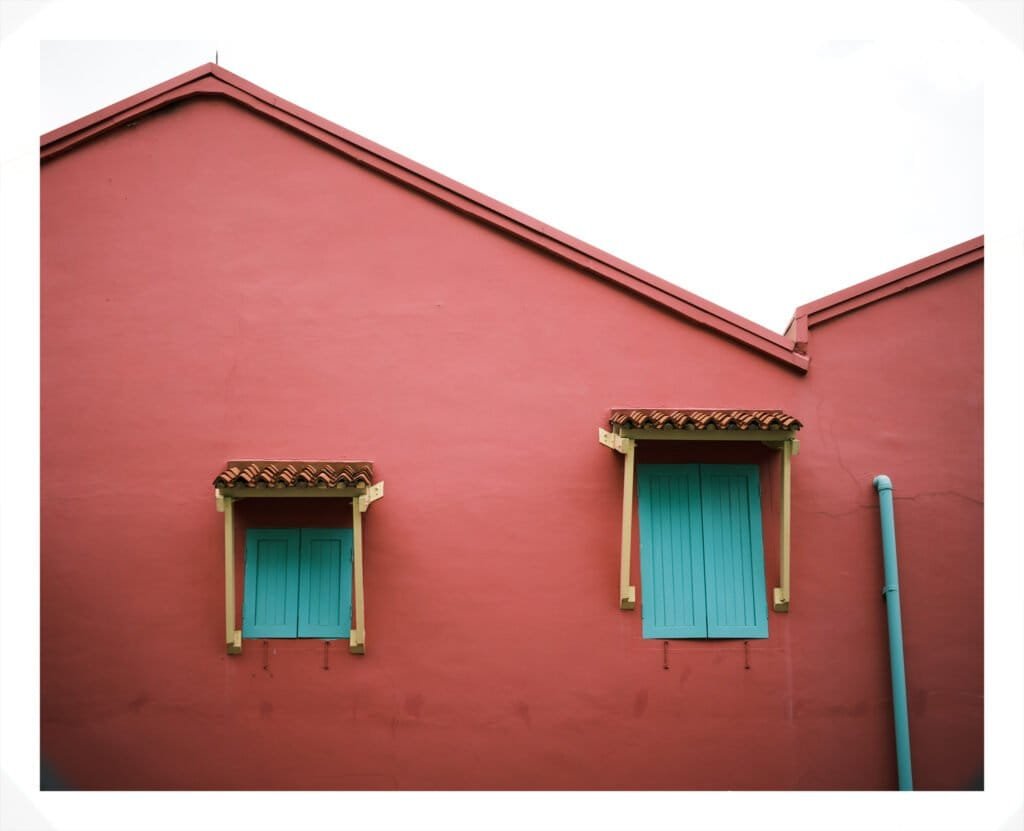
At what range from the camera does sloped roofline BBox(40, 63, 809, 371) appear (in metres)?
7.62

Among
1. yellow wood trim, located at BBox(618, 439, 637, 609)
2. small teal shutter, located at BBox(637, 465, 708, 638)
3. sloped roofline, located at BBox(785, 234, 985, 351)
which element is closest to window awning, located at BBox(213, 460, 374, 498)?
yellow wood trim, located at BBox(618, 439, 637, 609)

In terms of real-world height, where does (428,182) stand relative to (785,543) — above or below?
above

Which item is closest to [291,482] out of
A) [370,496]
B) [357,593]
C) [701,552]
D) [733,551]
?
[370,496]

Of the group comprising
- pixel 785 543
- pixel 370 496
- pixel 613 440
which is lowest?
pixel 785 543

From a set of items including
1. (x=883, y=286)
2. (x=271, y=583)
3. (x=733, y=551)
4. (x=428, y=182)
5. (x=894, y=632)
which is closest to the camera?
(x=894, y=632)

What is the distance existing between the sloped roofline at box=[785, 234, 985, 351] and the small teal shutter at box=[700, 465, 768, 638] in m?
1.26

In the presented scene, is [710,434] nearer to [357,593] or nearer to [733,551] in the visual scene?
[733,551]

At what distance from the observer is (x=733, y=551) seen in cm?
743

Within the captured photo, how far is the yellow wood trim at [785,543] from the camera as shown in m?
7.20

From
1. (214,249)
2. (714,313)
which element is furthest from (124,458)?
(714,313)

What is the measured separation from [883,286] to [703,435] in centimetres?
211

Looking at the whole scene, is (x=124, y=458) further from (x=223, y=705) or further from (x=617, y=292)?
(x=617, y=292)

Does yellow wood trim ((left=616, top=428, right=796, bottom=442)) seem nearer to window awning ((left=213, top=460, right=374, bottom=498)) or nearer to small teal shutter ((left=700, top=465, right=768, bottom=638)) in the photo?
small teal shutter ((left=700, top=465, right=768, bottom=638))
